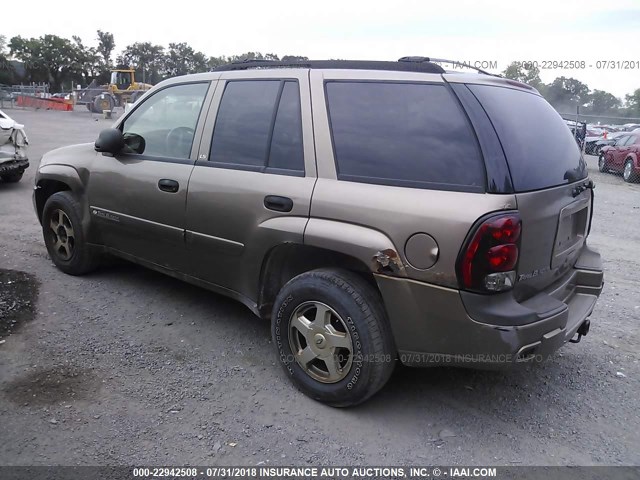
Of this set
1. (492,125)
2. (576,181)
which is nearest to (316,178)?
(492,125)

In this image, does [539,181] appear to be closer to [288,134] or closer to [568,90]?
[288,134]

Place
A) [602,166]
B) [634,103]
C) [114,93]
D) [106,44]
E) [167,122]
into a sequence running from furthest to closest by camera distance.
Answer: [106,44] → [114,93] → [634,103] → [602,166] → [167,122]

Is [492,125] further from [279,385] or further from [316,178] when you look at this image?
[279,385]

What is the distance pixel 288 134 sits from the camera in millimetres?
3215

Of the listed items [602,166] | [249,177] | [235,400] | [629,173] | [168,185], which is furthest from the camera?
[602,166]

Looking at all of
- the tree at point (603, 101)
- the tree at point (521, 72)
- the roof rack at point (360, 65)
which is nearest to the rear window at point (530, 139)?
the roof rack at point (360, 65)

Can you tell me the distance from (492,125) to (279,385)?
6.44 ft

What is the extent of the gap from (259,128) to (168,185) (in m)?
0.86

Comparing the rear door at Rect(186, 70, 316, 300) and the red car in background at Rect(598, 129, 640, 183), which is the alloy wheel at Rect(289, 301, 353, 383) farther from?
the red car in background at Rect(598, 129, 640, 183)

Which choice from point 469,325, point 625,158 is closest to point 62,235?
point 469,325

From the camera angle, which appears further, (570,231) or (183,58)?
(183,58)

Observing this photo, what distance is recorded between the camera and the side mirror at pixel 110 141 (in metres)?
4.12

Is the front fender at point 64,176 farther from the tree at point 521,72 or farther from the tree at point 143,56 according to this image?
the tree at point 143,56

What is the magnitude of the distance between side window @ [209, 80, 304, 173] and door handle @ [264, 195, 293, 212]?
182 millimetres
